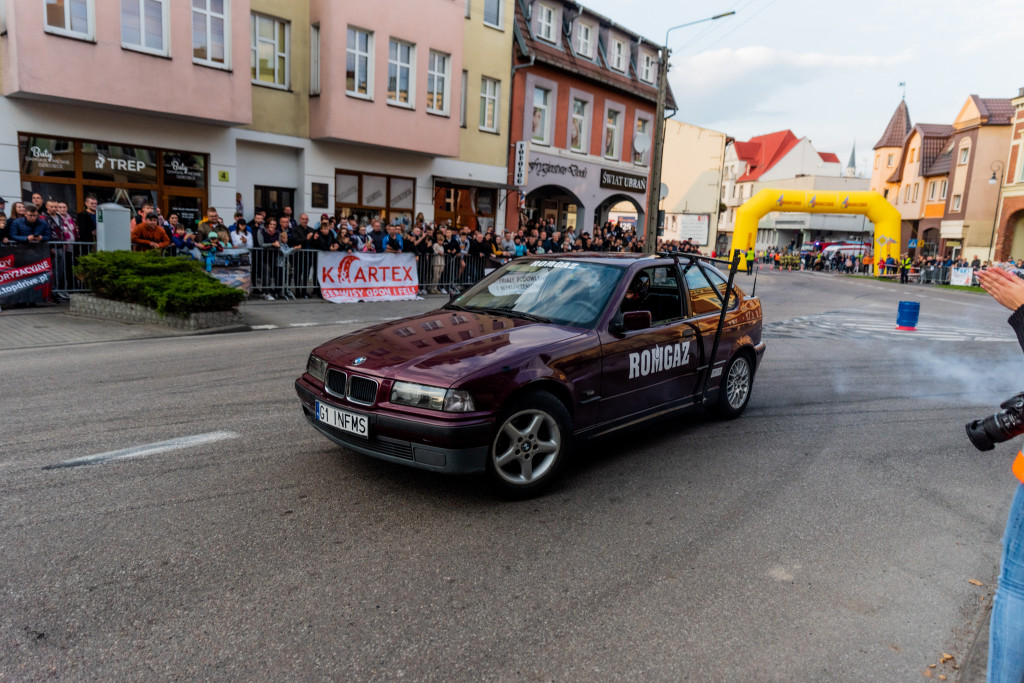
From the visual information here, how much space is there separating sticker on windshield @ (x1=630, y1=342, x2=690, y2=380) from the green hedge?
26.8 ft

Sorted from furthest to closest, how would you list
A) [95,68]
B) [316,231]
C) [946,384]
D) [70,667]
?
[316,231], [95,68], [946,384], [70,667]

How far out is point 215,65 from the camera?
16.2m

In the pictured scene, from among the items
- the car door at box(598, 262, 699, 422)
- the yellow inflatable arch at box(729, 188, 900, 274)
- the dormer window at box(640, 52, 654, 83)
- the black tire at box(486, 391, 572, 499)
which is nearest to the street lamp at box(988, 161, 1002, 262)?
the yellow inflatable arch at box(729, 188, 900, 274)

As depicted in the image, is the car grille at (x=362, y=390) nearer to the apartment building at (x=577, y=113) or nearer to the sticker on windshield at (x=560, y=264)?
the sticker on windshield at (x=560, y=264)

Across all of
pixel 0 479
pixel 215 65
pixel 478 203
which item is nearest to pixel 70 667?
pixel 0 479

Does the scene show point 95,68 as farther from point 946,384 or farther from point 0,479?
point 946,384

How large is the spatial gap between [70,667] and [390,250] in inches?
585

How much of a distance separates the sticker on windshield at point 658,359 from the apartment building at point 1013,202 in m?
51.0

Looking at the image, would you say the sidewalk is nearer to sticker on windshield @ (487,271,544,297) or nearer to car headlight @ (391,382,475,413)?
sticker on windshield @ (487,271,544,297)

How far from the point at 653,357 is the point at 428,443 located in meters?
2.16

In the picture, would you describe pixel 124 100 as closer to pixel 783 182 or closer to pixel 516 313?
pixel 516 313

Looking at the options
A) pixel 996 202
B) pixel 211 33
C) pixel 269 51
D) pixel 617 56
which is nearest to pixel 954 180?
pixel 996 202

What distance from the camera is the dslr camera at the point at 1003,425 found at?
2.46 m

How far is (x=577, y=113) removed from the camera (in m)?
29.1
